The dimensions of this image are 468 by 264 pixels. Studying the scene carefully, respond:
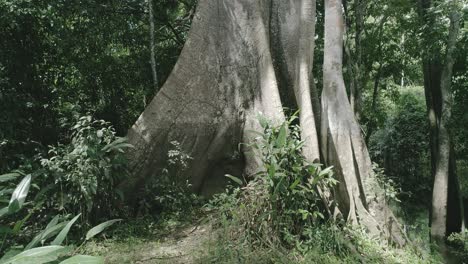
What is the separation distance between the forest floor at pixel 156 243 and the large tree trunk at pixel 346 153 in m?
1.66

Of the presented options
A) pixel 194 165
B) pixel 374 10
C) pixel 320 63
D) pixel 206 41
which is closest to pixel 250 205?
pixel 194 165

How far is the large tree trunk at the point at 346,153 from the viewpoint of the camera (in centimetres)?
493

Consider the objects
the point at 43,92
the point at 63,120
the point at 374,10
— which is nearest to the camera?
the point at 63,120

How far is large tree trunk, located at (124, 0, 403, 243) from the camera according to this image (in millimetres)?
5078

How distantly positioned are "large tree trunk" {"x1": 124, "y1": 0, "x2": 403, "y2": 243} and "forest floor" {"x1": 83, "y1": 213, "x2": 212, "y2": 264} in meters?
0.63

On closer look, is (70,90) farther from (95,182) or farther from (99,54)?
(95,182)

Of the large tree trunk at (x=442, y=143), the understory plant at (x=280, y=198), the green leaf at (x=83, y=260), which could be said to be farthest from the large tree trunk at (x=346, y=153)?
the green leaf at (x=83, y=260)

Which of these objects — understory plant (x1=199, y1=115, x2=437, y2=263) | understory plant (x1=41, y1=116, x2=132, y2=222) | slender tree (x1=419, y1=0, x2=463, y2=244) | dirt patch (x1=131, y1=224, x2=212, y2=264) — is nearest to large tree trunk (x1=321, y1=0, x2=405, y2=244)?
understory plant (x1=199, y1=115, x2=437, y2=263)

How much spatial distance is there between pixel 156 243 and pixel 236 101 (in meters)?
2.04

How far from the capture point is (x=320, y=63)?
9.54 m

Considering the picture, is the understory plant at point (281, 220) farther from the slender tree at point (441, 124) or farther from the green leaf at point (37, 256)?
the slender tree at point (441, 124)

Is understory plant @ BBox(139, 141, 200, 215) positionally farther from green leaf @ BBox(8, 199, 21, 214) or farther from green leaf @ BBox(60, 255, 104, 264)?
green leaf @ BBox(60, 255, 104, 264)

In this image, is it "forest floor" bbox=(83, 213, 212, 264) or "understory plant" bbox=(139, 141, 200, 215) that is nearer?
"forest floor" bbox=(83, 213, 212, 264)

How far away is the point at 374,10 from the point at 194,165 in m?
7.72
